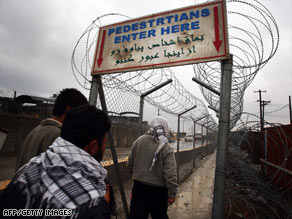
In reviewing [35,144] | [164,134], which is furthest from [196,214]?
[35,144]

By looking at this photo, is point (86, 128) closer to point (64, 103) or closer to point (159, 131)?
point (64, 103)

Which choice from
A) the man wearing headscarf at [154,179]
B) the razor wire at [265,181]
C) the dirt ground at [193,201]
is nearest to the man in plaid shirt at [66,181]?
the man wearing headscarf at [154,179]

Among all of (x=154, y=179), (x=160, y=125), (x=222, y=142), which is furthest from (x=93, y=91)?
(x=222, y=142)

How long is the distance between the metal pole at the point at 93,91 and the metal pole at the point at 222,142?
1.32 m

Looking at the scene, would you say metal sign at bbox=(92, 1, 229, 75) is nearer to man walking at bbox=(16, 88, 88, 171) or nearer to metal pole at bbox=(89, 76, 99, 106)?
metal pole at bbox=(89, 76, 99, 106)

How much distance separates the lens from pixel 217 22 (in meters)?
1.61

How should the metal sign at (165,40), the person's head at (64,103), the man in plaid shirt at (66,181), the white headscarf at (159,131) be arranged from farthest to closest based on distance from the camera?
1. the white headscarf at (159,131)
2. the metal sign at (165,40)
3. the person's head at (64,103)
4. the man in plaid shirt at (66,181)

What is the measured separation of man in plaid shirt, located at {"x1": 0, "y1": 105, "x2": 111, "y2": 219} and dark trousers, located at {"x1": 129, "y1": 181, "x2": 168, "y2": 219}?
148 centimetres

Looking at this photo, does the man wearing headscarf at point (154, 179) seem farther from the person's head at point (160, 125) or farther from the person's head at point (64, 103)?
the person's head at point (64, 103)

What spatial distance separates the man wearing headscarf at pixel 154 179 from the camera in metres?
2.08

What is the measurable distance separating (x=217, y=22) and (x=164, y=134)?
1356 mm

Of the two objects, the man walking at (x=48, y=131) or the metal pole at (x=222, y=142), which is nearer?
the man walking at (x=48, y=131)

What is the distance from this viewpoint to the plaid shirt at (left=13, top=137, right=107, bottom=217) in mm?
630

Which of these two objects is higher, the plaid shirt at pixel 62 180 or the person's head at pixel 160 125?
the person's head at pixel 160 125
